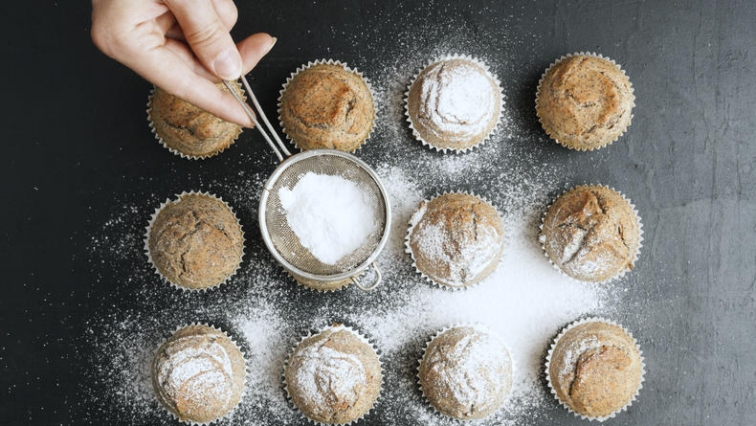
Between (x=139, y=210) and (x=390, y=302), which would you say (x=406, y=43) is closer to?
(x=390, y=302)

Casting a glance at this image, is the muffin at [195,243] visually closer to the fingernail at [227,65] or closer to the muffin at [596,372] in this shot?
the fingernail at [227,65]

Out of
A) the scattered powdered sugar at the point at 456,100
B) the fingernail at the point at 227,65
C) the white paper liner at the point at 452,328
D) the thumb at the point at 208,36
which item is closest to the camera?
the thumb at the point at 208,36

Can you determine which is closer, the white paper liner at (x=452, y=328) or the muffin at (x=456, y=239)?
the muffin at (x=456, y=239)

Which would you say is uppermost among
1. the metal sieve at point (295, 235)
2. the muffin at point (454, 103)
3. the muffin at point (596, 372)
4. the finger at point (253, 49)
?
the finger at point (253, 49)

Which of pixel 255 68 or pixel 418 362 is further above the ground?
pixel 255 68

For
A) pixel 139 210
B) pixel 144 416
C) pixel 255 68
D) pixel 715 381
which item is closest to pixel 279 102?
pixel 255 68

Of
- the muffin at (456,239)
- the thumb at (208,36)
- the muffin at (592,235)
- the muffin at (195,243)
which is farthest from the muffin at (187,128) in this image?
the muffin at (592,235)

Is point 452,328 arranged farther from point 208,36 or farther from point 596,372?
point 208,36

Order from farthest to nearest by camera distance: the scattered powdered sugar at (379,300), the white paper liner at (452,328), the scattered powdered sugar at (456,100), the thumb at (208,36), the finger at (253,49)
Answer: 1. the scattered powdered sugar at (379,300)
2. the white paper liner at (452,328)
3. the scattered powdered sugar at (456,100)
4. the finger at (253,49)
5. the thumb at (208,36)
